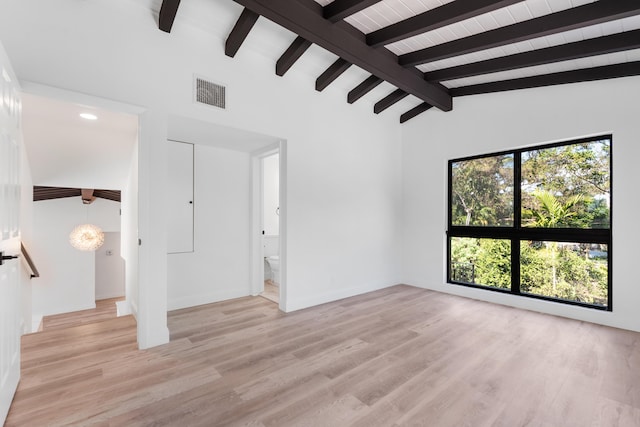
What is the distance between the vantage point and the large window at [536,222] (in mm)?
3377

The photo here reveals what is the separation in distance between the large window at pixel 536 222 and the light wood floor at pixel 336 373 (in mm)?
573

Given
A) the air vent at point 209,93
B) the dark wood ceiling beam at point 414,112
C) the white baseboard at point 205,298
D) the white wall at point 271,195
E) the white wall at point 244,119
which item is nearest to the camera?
the white wall at point 244,119

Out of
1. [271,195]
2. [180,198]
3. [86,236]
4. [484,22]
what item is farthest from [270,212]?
[86,236]

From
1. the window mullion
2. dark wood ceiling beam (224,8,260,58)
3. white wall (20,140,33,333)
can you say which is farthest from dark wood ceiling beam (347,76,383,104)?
white wall (20,140,33,333)

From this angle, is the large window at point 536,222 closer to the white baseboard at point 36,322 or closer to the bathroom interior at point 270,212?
the bathroom interior at point 270,212

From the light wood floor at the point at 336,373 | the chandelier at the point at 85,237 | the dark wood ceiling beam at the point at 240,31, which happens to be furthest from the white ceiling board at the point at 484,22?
the chandelier at the point at 85,237

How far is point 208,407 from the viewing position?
1847 millimetres

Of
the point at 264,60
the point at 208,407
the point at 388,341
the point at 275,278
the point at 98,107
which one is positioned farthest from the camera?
the point at 275,278

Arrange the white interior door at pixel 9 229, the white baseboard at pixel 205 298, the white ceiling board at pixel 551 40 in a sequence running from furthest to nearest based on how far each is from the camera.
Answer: the white baseboard at pixel 205 298, the white ceiling board at pixel 551 40, the white interior door at pixel 9 229

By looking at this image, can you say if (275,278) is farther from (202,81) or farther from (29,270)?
(29,270)

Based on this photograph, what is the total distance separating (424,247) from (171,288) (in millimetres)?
3739

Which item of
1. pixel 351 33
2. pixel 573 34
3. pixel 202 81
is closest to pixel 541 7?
pixel 573 34

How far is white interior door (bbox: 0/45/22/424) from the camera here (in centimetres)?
168

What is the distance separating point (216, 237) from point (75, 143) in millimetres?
2018
